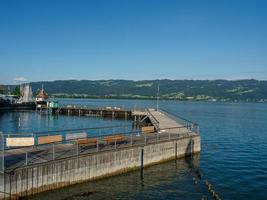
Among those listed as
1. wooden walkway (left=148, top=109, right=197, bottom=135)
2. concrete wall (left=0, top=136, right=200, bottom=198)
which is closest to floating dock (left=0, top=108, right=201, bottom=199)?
concrete wall (left=0, top=136, right=200, bottom=198)

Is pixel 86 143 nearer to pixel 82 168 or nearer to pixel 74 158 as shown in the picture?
pixel 82 168

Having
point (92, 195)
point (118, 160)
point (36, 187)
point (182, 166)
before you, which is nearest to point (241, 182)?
point (182, 166)

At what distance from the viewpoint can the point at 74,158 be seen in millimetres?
22781

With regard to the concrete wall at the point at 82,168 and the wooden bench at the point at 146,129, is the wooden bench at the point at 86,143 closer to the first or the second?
the concrete wall at the point at 82,168

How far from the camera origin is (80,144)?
26.7m

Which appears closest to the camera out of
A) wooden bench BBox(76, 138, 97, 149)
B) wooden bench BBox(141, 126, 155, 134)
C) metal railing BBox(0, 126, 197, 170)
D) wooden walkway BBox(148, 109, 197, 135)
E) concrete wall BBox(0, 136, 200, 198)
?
concrete wall BBox(0, 136, 200, 198)

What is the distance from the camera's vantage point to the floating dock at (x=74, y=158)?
1975 cm

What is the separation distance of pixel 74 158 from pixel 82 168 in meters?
1.10

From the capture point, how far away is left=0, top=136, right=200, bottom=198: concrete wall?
1966cm

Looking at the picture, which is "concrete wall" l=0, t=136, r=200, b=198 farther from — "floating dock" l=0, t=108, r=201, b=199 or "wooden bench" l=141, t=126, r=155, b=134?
"wooden bench" l=141, t=126, r=155, b=134

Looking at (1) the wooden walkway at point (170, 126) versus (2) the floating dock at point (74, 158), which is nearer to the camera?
(2) the floating dock at point (74, 158)

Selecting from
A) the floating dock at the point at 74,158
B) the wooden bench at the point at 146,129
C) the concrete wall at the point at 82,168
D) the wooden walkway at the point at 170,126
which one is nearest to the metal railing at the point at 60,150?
the floating dock at the point at 74,158

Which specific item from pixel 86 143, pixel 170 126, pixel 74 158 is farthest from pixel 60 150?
pixel 170 126

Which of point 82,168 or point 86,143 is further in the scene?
point 86,143
